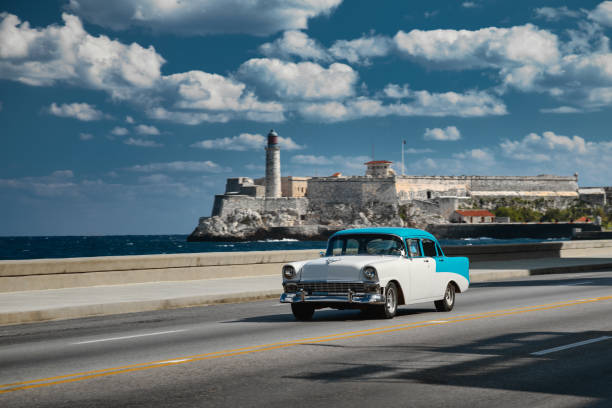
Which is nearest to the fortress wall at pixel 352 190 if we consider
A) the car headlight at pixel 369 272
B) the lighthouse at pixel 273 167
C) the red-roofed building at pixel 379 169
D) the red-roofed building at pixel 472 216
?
the lighthouse at pixel 273 167

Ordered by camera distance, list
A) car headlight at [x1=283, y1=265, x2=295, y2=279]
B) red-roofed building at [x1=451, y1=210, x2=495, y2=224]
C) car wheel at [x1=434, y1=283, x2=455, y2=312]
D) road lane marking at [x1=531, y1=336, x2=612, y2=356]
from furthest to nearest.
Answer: red-roofed building at [x1=451, y1=210, x2=495, y2=224] → car wheel at [x1=434, y1=283, x2=455, y2=312] → car headlight at [x1=283, y1=265, x2=295, y2=279] → road lane marking at [x1=531, y1=336, x2=612, y2=356]

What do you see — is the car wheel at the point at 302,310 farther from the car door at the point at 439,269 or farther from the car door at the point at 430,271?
the car door at the point at 439,269

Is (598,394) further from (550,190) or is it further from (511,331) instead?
(550,190)

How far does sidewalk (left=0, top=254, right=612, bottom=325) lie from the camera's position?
16234 mm

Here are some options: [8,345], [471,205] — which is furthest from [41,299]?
[471,205]

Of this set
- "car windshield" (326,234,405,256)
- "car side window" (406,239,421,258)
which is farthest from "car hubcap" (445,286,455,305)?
"car windshield" (326,234,405,256)

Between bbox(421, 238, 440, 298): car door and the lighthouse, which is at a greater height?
the lighthouse

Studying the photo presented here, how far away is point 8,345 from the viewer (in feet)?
40.0

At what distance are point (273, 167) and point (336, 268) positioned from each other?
513ft

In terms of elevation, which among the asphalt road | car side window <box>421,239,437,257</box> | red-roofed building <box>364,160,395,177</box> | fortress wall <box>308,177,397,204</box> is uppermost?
red-roofed building <box>364,160,395,177</box>

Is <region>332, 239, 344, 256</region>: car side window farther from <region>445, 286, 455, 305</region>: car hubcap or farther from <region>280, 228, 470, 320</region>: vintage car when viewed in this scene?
<region>445, 286, 455, 305</region>: car hubcap

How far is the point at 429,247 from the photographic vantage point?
16328 mm

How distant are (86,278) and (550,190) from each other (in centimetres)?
18414

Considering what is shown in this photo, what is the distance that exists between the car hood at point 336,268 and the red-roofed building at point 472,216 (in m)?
164
